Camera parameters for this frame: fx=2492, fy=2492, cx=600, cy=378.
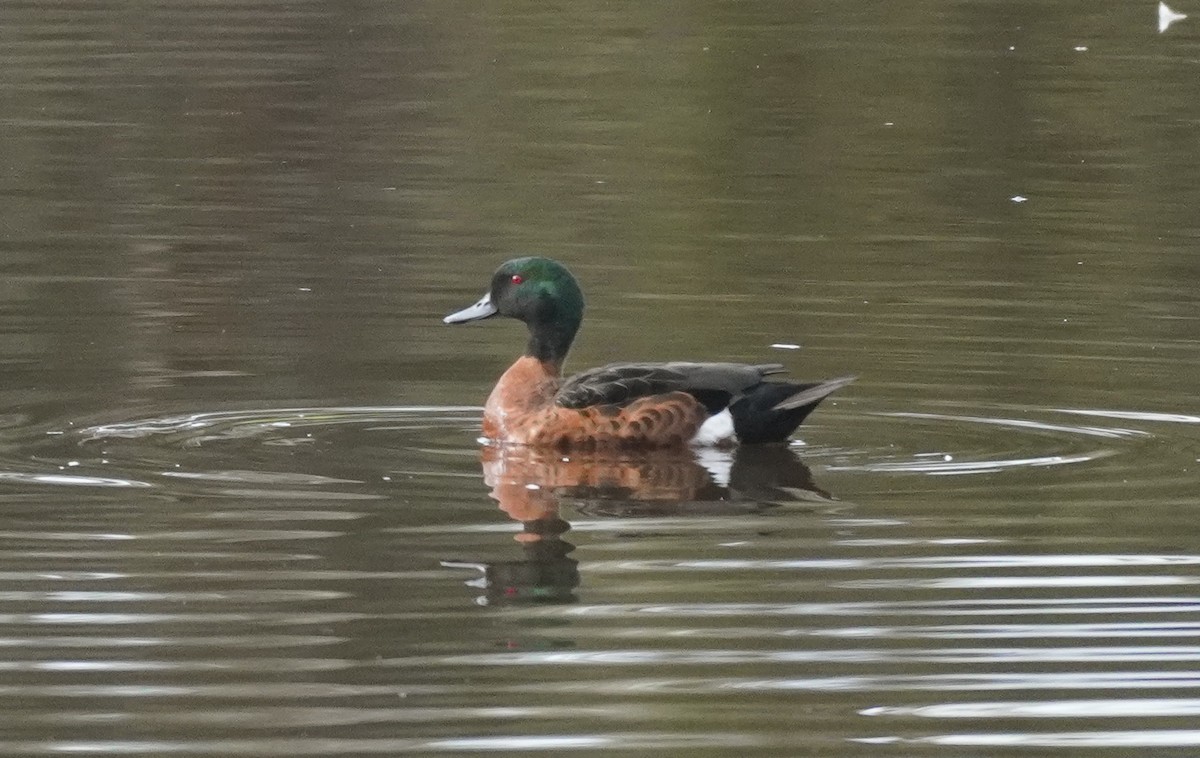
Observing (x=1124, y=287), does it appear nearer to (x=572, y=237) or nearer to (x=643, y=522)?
(x=572, y=237)

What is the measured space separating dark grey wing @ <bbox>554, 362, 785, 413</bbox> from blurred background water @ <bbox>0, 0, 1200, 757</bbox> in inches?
10.1

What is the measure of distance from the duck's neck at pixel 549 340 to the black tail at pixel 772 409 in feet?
3.16

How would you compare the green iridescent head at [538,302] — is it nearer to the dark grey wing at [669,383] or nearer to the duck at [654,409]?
the duck at [654,409]

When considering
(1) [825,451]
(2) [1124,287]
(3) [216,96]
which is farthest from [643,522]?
(3) [216,96]

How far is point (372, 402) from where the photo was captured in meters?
9.98

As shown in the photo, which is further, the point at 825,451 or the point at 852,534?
the point at 825,451

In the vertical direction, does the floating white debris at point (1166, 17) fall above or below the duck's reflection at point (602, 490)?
above

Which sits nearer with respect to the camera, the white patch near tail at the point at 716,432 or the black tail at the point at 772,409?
the black tail at the point at 772,409

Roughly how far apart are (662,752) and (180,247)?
860 cm

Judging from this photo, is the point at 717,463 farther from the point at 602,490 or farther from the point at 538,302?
the point at 538,302

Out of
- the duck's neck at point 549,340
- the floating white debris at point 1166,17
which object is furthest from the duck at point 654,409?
the floating white debris at point 1166,17

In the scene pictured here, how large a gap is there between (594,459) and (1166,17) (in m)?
17.1

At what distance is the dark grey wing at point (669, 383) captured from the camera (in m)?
9.50

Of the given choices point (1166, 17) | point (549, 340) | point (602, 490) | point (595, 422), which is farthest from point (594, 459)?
point (1166, 17)
